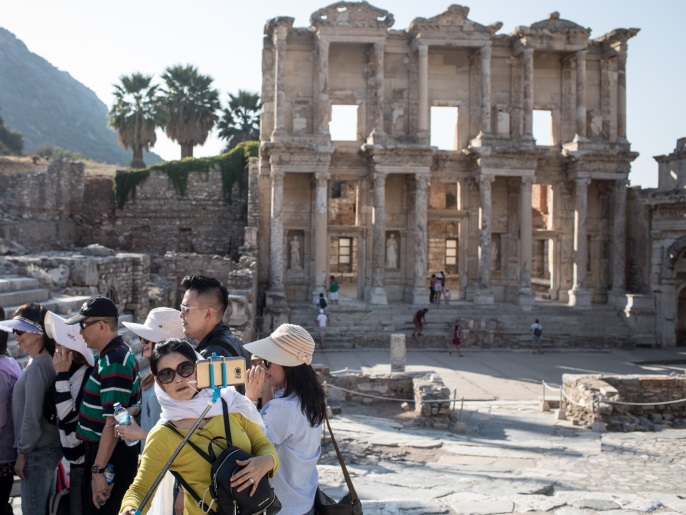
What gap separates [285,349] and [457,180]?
2651cm

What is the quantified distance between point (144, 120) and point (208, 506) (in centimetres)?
3733

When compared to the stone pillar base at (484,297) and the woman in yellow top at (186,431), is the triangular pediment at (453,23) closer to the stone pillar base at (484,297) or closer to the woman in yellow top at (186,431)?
the stone pillar base at (484,297)

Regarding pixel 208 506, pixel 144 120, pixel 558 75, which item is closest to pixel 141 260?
pixel 208 506

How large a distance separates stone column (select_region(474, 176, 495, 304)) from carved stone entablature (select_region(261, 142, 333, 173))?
6.50 m

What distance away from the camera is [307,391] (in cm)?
446

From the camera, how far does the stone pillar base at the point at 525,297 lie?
27828 mm

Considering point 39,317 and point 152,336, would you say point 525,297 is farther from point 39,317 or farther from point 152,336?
point 39,317

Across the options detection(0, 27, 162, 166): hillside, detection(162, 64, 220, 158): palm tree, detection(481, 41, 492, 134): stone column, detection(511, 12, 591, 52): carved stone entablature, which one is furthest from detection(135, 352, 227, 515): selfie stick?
detection(0, 27, 162, 166): hillside

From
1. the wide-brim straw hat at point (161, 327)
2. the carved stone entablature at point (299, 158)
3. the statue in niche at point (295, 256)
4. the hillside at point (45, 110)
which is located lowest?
the wide-brim straw hat at point (161, 327)

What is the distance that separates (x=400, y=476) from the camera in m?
8.95

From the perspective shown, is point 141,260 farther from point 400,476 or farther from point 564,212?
point 564,212

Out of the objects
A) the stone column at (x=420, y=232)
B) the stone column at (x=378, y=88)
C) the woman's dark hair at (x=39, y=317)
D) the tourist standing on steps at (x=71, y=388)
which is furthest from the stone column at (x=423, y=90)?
the tourist standing on steps at (x=71, y=388)

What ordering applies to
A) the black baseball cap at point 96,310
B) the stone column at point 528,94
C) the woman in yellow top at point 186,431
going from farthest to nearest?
the stone column at point 528,94
the black baseball cap at point 96,310
the woman in yellow top at point 186,431

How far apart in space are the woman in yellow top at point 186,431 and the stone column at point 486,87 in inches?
1037
